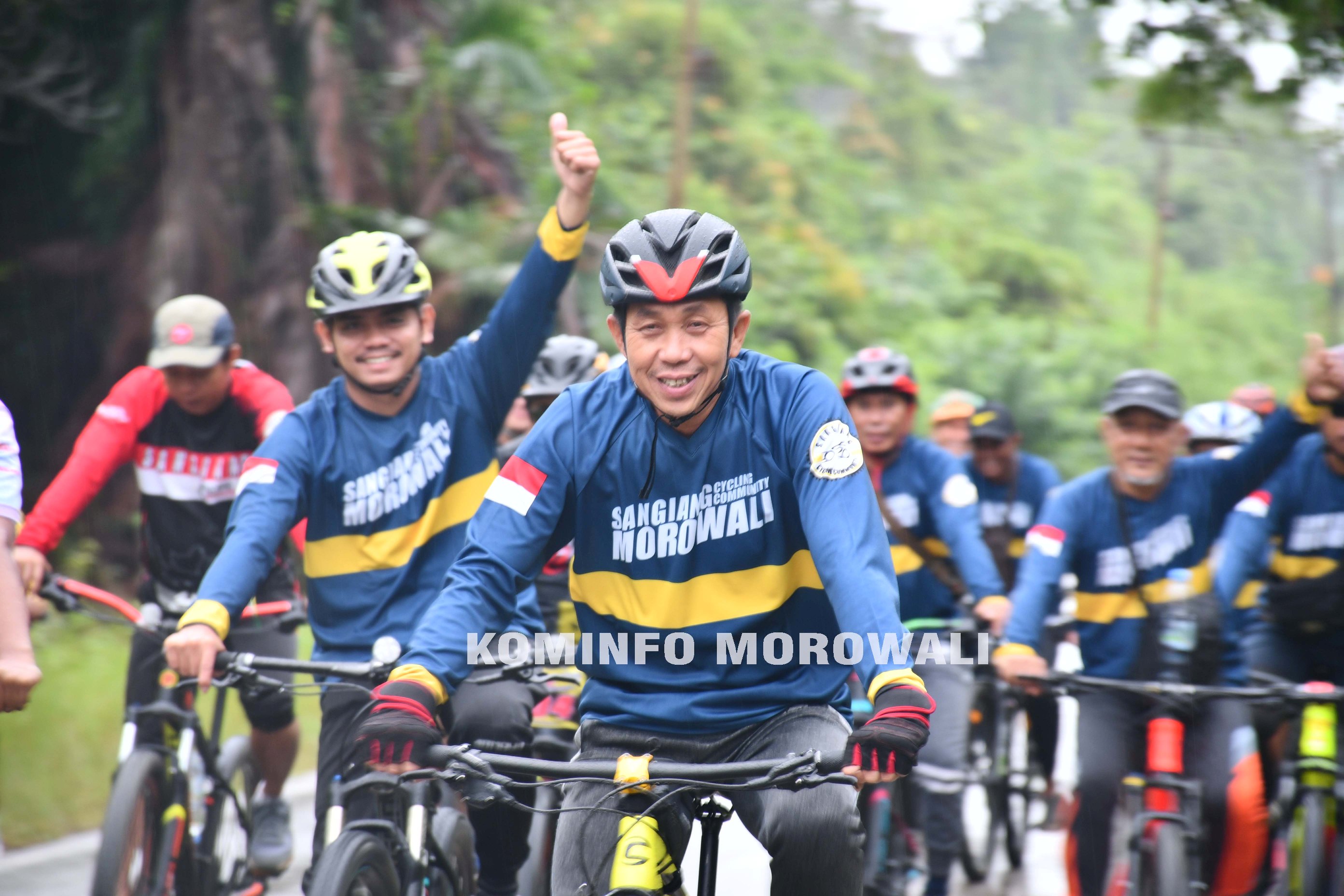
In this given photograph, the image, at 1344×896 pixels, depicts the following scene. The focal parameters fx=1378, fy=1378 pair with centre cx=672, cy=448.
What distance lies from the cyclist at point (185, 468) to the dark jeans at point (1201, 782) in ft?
11.2

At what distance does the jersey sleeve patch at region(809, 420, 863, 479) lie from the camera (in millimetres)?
3438

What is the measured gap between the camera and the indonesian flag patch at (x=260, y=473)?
4.74 meters

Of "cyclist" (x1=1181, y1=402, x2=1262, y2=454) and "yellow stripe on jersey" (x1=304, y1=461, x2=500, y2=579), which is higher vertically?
"cyclist" (x1=1181, y1=402, x2=1262, y2=454)

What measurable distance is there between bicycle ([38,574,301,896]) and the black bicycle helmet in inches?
72.5

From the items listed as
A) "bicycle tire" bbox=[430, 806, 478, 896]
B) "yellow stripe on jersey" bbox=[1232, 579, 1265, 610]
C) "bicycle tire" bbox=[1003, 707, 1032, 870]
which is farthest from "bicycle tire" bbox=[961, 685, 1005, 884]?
"bicycle tire" bbox=[430, 806, 478, 896]

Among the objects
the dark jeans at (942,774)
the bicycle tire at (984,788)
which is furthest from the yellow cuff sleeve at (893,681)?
the bicycle tire at (984,788)

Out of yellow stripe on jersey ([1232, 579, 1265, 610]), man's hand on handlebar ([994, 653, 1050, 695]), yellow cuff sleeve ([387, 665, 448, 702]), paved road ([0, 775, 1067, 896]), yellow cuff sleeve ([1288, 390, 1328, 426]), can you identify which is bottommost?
paved road ([0, 775, 1067, 896])

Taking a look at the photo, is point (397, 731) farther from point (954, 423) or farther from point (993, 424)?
point (954, 423)

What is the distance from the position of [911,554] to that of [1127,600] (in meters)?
1.43

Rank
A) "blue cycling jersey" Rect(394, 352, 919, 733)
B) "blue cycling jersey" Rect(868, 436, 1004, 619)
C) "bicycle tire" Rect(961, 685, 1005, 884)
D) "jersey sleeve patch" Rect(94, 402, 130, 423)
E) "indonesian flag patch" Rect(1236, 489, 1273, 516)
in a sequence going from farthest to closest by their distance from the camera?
"bicycle tire" Rect(961, 685, 1005, 884), "blue cycling jersey" Rect(868, 436, 1004, 619), "jersey sleeve patch" Rect(94, 402, 130, 423), "indonesian flag patch" Rect(1236, 489, 1273, 516), "blue cycling jersey" Rect(394, 352, 919, 733)

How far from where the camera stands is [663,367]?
3.48 meters

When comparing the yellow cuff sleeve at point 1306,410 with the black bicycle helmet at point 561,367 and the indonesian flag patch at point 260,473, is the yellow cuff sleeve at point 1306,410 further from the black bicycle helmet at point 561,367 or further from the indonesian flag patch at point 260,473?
the indonesian flag patch at point 260,473

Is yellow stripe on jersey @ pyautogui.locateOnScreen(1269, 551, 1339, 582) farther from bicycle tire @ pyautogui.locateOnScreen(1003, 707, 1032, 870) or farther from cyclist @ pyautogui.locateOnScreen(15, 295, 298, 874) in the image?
cyclist @ pyautogui.locateOnScreen(15, 295, 298, 874)

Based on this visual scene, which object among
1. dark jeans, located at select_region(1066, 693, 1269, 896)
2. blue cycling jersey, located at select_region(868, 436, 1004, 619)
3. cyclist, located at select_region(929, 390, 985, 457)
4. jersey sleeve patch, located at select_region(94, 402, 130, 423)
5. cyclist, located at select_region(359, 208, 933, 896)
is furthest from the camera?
cyclist, located at select_region(929, 390, 985, 457)
